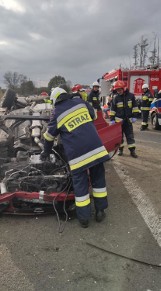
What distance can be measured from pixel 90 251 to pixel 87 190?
76 cm

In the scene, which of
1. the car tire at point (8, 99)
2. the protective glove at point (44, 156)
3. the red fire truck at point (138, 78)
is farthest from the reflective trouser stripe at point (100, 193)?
the red fire truck at point (138, 78)

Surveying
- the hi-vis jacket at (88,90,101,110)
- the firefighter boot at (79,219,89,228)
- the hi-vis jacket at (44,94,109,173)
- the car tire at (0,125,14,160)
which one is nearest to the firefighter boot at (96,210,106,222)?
the firefighter boot at (79,219,89,228)

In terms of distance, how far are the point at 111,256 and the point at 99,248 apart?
17 centimetres

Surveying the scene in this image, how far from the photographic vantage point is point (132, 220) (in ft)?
11.8

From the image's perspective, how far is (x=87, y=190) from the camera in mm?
3496

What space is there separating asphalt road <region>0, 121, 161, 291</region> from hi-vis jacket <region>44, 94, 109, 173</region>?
78 centimetres

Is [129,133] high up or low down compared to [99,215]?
up

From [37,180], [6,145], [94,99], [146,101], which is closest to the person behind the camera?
[37,180]

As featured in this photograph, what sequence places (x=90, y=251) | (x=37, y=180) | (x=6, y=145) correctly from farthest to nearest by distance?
(x=6, y=145), (x=37, y=180), (x=90, y=251)

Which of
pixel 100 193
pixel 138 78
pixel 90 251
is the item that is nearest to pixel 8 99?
pixel 100 193

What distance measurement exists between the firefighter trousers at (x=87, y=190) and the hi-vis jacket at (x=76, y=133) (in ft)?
0.44

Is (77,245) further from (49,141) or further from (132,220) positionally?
(49,141)

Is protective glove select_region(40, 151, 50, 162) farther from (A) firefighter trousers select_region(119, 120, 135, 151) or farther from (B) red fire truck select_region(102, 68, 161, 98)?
(B) red fire truck select_region(102, 68, 161, 98)

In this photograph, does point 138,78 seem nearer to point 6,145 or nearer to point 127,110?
point 127,110
